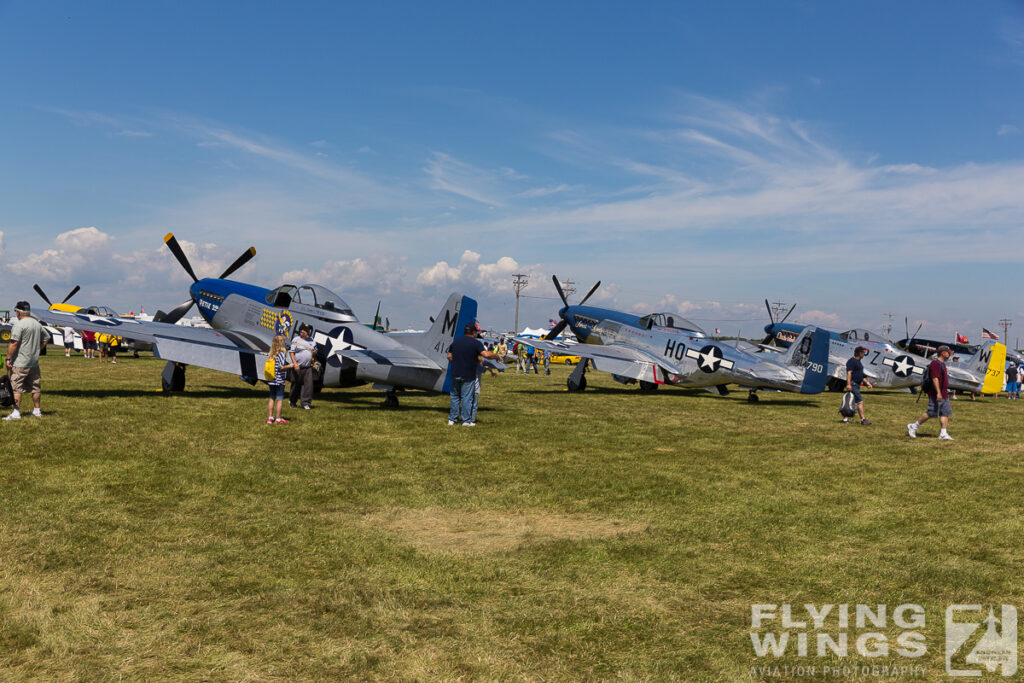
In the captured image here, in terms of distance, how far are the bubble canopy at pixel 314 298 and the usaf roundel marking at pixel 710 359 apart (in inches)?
456

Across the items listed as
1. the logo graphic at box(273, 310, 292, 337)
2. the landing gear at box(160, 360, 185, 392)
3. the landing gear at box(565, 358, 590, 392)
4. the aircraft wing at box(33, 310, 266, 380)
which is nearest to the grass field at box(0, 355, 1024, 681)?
the aircraft wing at box(33, 310, 266, 380)

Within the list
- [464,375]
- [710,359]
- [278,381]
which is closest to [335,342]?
[278,381]

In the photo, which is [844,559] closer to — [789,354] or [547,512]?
[547,512]

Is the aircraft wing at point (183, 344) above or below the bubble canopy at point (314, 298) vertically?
below

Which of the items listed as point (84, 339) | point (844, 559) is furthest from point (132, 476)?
point (84, 339)

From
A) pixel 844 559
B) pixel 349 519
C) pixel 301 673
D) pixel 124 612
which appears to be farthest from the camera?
pixel 349 519

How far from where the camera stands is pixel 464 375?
13164mm

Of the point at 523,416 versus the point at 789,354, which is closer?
the point at 523,416

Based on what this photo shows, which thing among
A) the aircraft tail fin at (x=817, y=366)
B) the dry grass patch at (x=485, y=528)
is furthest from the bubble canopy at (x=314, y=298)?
the aircraft tail fin at (x=817, y=366)

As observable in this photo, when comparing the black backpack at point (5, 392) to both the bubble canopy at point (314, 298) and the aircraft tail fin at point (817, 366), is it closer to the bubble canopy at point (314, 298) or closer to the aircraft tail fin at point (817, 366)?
the bubble canopy at point (314, 298)

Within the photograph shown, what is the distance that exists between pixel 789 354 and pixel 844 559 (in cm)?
1976

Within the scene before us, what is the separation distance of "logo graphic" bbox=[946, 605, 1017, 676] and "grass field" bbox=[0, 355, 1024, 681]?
11 cm

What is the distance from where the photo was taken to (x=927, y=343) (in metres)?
39.6

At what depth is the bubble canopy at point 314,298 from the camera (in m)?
17.6
